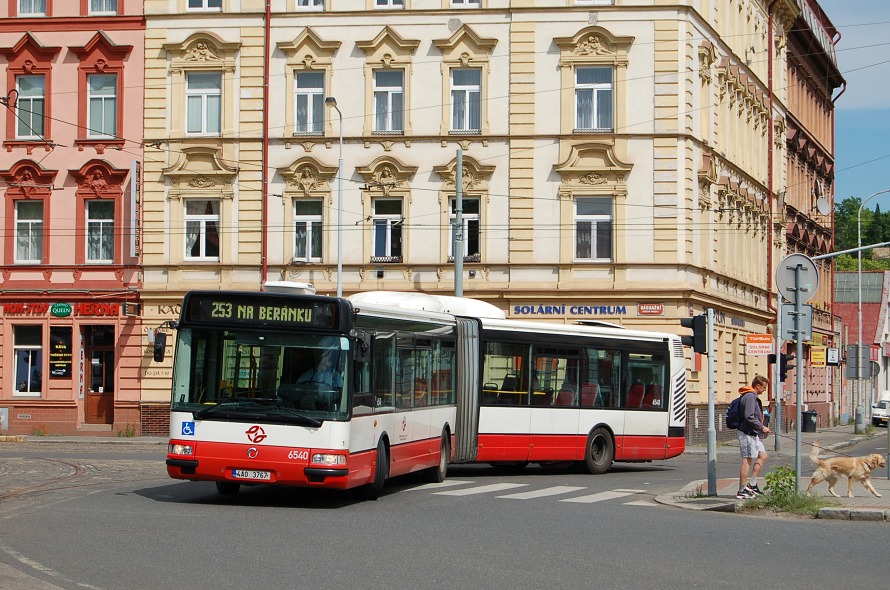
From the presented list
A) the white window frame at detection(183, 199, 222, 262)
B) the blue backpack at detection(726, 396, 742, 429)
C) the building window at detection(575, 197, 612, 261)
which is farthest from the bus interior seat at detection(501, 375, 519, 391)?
the white window frame at detection(183, 199, 222, 262)

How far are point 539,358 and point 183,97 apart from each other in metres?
19.8

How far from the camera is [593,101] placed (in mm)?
39500

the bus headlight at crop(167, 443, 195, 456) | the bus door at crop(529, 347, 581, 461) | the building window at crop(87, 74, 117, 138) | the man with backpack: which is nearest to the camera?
the bus headlight at crop(167, 443, 195, 456)

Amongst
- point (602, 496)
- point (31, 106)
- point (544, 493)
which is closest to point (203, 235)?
point (31, 106)

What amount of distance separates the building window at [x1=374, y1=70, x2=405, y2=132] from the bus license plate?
2395 cm

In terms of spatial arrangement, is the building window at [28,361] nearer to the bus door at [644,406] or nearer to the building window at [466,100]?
the building window at [466,100]

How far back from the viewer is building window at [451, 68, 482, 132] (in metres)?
39.8

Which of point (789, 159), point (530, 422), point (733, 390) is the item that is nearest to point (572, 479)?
point (530, 422)

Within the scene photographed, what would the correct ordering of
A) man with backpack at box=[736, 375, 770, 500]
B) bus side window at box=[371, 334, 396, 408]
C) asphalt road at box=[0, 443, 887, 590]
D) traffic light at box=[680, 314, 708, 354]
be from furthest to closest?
traffic light at box=[680, 314, 708, 354] < man with backpack at box=[736, 375, 770, 500] < bus side window at box=[371, 334, 396, 408] < asphalt road at box=[0, 443, 887, 590]

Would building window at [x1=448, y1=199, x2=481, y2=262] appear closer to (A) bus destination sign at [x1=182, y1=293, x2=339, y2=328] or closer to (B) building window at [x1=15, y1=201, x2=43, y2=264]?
(B) building window at [x1=15, y1=201, x2=43, y2=264]

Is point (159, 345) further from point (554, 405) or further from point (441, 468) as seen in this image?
point (554, 405)

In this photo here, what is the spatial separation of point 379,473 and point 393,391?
1277 millimetres

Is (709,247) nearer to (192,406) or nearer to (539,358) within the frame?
(539,358)

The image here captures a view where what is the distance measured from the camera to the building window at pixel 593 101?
39469mm
